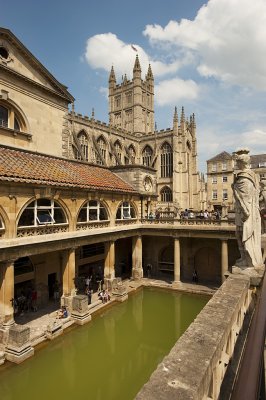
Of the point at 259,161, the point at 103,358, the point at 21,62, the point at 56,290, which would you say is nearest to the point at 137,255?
the point at 56,290

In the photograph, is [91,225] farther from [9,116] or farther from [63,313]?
[9,116]

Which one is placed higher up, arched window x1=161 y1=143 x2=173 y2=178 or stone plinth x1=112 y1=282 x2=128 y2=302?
arched window x1=161 y1=143 x2=173 y2=178

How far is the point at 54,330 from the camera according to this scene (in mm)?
15523

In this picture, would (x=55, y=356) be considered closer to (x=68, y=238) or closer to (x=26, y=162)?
(x=68, y=238)

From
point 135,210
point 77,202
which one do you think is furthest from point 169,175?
point 77,202

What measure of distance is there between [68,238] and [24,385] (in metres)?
8.31

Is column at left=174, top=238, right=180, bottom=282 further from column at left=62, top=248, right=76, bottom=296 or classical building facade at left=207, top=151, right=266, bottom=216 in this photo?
classical building facade at left=207, top=151, right=266, bottom=216

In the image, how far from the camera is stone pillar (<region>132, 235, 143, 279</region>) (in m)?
27.2

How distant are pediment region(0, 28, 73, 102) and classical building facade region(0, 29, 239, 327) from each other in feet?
0.23

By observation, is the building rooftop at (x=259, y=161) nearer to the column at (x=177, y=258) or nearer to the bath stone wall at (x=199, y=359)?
the column at (x=177, y=258)

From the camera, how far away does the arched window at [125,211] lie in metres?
24.9

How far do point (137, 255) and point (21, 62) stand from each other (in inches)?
764

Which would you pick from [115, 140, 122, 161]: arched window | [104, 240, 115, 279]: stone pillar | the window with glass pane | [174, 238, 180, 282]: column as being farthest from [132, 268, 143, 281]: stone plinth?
[115, 140, 122, 161]: arched window

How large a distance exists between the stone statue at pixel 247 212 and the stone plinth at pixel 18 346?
449 inches
